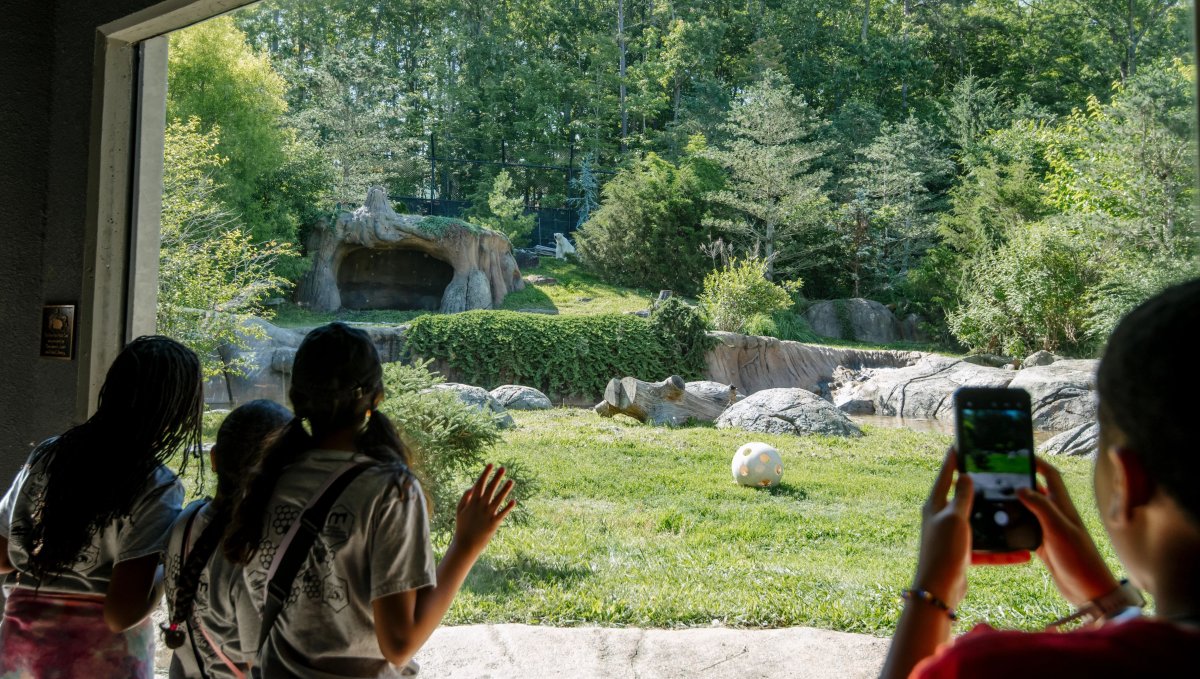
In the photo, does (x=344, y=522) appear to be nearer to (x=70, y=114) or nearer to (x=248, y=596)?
(x=248, y=596)

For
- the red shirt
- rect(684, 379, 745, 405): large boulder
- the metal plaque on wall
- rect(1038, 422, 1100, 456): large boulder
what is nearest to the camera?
the red shirt

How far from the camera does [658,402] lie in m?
6.95

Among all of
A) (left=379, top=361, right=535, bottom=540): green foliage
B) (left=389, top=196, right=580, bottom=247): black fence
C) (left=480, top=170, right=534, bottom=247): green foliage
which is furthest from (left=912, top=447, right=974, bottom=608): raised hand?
(left=480, top=170, right=534, bottom=247): green foliage

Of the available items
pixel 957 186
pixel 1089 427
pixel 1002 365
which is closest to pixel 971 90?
pixel 957 186

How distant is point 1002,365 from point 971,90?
1782 mm

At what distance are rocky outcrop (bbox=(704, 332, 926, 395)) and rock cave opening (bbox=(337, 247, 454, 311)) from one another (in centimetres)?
354

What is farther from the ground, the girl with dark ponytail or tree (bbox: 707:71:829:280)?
tree (bbox: 707:71:829:280)

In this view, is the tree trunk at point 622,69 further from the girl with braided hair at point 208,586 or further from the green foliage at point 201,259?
the girl with braided hair at point 208,586

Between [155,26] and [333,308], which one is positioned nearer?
[155,26]

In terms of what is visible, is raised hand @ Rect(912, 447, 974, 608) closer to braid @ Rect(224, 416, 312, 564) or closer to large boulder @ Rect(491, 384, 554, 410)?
braid @ Rect(224, 416, 312, 564)

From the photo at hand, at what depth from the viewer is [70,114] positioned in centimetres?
270

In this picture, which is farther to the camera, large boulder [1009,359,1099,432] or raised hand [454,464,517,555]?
large boulder [1009,359,1099,432]

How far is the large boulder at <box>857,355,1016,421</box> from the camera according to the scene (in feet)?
19.9

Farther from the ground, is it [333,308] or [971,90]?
[971,90]
